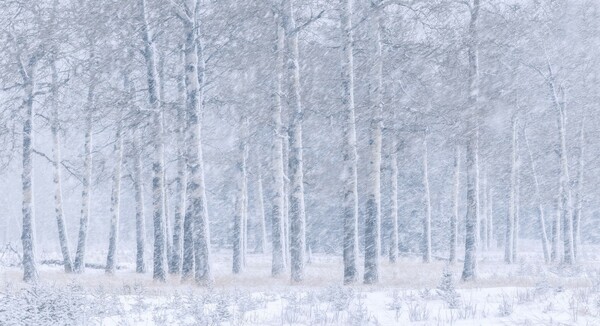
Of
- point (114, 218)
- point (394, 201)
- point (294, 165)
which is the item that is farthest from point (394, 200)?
point (294, 165)

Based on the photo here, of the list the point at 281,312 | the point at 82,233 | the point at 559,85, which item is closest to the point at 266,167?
the point at 82,233

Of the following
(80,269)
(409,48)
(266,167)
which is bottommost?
→ (80,269)

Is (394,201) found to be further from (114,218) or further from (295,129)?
(295,129)

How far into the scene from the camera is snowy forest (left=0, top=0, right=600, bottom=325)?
10.1 metres

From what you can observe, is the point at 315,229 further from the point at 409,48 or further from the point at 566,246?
the point at 409,48

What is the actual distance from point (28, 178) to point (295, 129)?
6660 mm

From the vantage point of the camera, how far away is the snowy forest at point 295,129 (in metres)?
10.1

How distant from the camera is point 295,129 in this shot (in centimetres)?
1712

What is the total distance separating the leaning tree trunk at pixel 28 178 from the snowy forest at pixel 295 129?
1.9 inches

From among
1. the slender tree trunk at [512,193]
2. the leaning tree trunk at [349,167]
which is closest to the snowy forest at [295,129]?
the leaning tree trunk at [349,167]

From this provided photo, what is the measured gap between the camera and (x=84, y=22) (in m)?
15.9

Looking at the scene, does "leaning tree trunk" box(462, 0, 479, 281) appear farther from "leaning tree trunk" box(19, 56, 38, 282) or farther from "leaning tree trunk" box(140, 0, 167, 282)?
"leaning tree trunk" box(19, 56, 38, 282)

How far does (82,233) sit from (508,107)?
16339 mm

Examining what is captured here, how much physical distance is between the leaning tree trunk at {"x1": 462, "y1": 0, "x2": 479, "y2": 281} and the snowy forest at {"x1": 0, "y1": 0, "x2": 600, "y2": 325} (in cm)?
5
